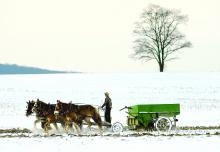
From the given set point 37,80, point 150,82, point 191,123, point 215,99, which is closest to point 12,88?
point 37,80

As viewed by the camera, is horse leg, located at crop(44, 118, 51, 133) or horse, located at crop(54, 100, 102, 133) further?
horse leg, located at crop(44, 118, 51, 133)

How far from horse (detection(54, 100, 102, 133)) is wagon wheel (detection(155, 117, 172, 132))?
2.38 m

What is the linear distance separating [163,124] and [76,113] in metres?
3.61

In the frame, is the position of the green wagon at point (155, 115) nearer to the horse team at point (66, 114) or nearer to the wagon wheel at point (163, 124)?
the wagon wheel at point (163, 124)

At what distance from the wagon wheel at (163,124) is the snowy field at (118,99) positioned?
247 centimetres

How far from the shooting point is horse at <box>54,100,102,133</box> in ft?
88.1

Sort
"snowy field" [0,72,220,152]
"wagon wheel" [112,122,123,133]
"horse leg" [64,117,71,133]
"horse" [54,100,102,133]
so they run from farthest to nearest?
"wagon wheel" [112,122,123,133] < "horse leg" [64,117,71,133] < "horse" [54,100,102,133] < "snowy field" [0,72,220,152]

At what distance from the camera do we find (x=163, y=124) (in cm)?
2727

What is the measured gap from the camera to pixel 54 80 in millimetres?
61562

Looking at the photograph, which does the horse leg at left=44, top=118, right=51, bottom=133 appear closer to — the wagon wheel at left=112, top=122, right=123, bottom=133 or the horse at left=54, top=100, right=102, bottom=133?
the horse at left=54, top=100, right=102, bottom=133

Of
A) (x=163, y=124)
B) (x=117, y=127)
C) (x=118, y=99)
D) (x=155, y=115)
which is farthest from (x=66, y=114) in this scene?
(x=118, y=99)

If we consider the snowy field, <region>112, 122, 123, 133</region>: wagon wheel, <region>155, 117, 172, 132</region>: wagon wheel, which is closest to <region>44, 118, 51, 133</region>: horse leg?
the snowy field

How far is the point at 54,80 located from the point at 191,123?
1123 inches

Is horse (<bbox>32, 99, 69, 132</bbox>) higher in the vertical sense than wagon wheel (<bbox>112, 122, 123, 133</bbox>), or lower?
higher
